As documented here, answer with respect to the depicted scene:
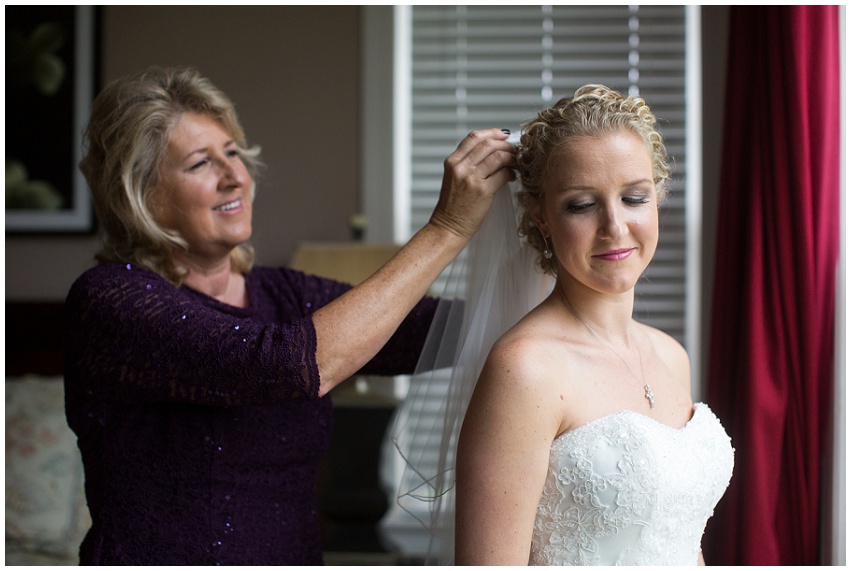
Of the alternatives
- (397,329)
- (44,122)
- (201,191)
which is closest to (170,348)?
(201,191)

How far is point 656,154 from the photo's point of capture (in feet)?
4.52

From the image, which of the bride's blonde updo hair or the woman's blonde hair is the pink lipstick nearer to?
the bride's blonde updo hair

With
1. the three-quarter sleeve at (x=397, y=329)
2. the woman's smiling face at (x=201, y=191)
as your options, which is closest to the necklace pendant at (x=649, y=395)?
the three-quarter sleeve at (x=397, y=329)

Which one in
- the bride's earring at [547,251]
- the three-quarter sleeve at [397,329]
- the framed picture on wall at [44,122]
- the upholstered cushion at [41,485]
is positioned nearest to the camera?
the bride's earring at [547,251]

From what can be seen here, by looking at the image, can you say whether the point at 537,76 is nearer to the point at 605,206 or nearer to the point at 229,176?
the point at 229,176

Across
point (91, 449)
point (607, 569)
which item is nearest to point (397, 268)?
point (607, 569)

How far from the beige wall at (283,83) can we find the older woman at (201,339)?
4.79 ft

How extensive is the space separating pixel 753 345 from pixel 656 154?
2.99 ft

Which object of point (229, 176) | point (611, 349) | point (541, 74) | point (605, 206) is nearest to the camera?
point (605, 206)

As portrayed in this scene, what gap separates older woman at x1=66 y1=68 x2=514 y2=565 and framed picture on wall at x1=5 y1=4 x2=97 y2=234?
1.85 meters

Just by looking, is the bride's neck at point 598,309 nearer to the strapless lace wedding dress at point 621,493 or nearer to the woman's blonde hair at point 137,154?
the strapless lace wedding dress at point 621,493

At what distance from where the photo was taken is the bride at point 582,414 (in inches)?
48.7

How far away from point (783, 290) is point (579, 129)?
40.7 inches

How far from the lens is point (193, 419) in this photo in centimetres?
155
